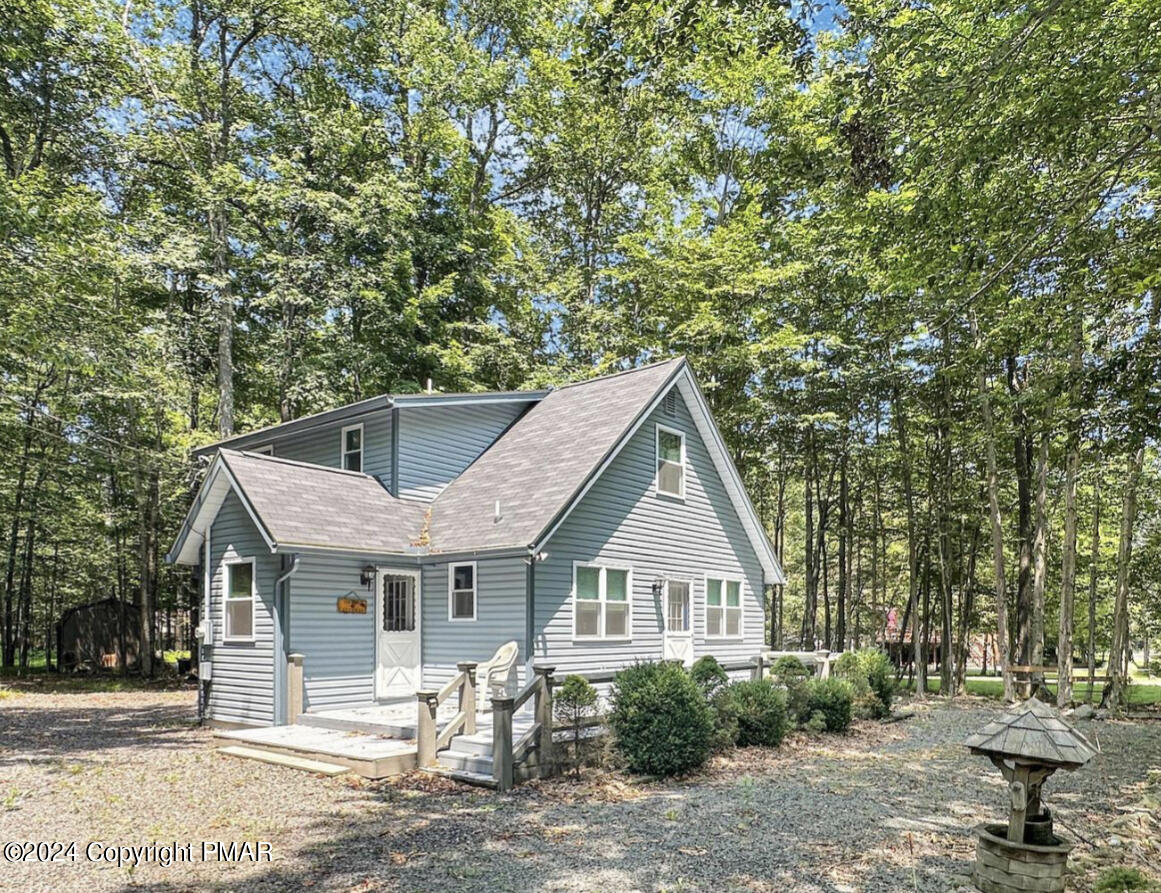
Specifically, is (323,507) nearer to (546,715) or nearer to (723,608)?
A: (546,715)

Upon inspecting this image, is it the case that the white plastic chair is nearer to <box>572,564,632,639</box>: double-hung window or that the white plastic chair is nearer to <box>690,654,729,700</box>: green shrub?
<box>572,564,632,639</box>: double-hung window

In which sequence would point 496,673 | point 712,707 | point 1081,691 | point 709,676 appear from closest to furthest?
1. point 712,707
2. point 709,676
3. point 496,673
4. point 1081,691

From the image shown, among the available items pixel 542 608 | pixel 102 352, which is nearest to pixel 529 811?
pixel 542 608

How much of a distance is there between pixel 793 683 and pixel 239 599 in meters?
9.41

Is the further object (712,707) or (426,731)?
(712,707)

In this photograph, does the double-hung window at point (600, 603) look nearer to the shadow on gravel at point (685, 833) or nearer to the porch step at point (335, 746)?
the shadow on gravel at point (685, 833)

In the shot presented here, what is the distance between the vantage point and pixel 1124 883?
481 centimetres

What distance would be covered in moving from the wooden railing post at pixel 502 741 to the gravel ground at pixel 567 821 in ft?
0.92

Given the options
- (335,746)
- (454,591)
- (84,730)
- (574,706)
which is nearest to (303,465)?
(454,591)

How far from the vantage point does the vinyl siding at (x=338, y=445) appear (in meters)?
14.3

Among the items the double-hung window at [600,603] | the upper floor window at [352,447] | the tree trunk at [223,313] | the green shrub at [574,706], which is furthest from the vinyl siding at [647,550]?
the tree trunk at [223,313]

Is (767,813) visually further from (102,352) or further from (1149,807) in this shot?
(102,352)

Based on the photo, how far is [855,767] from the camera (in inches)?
395

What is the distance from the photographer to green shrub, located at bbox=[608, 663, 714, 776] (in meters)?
9.16
